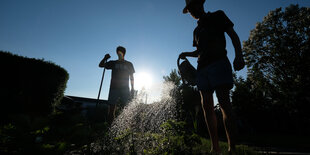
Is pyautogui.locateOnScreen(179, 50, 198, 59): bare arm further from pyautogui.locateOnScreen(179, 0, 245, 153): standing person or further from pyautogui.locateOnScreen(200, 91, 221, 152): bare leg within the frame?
A: pyautogui.locateOnScreen(200, 91, 221, 152): bare leg

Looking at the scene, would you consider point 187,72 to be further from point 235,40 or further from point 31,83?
point 31,83

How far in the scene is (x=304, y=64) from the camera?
13.3 m

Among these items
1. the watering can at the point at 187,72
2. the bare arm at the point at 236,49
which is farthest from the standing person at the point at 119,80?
the bare arm at the point at 236,49

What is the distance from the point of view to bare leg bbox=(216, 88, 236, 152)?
160 centimetres

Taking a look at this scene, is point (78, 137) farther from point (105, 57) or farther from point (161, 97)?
point (105, 57)

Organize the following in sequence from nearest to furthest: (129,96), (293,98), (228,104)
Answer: (228,104) → (129,96) → (293,98)

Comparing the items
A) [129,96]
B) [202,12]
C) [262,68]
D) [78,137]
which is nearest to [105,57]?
[129,96]

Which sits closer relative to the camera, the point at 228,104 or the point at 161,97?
the point at 228,104

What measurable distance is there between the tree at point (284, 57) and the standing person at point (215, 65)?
55.1 feet

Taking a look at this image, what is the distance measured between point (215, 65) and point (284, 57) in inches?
702

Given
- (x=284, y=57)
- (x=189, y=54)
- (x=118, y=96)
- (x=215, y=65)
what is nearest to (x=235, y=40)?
(x=215, y=65)

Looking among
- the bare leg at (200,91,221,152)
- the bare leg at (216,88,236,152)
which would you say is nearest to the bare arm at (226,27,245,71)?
the bare leg at (216,88,236,152)

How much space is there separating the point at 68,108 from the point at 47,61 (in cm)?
261

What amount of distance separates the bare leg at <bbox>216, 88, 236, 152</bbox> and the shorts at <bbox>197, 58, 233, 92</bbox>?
0.10 metres
